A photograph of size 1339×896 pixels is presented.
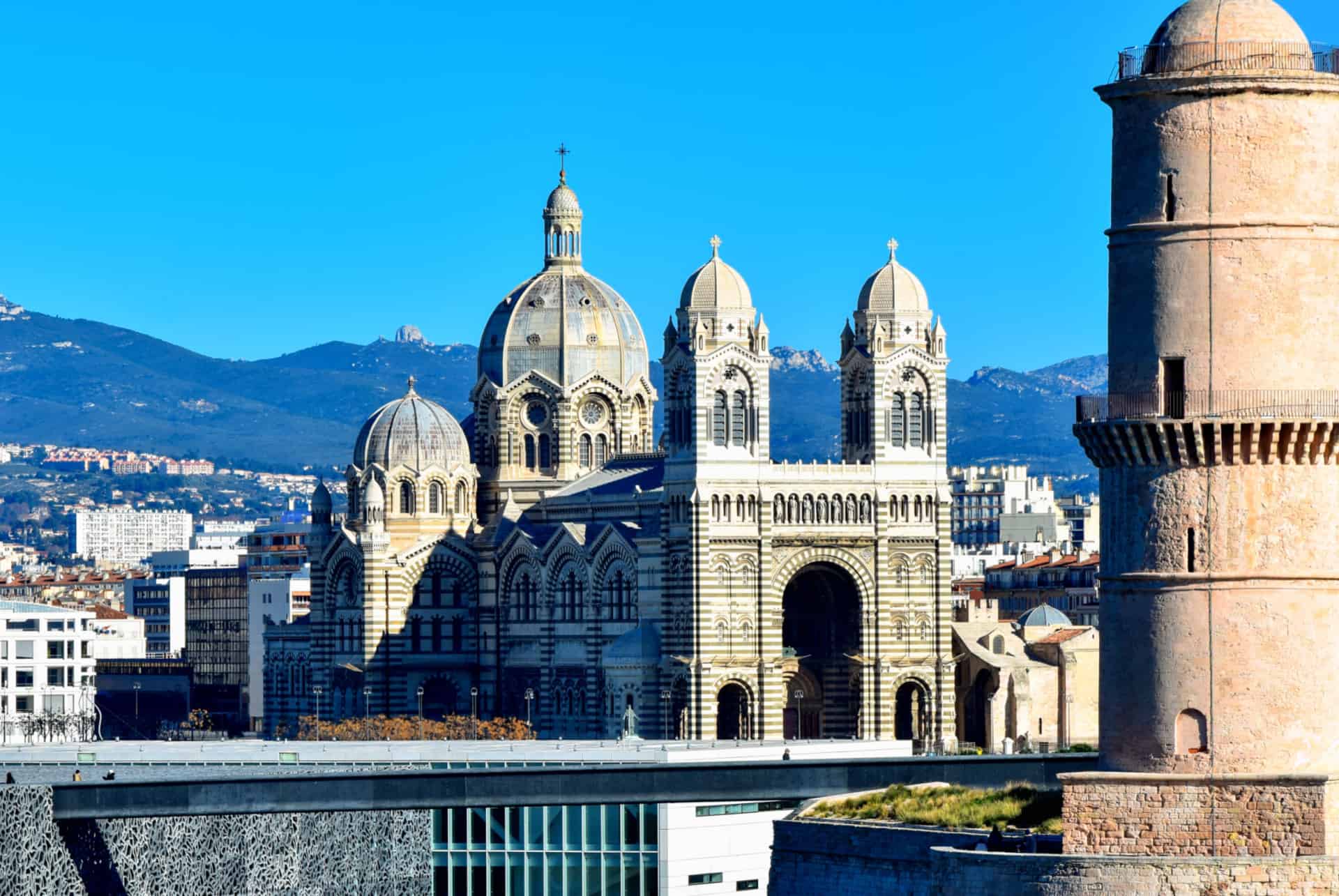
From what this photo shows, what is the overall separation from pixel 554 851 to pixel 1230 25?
40985mm

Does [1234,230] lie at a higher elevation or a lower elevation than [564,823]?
higher

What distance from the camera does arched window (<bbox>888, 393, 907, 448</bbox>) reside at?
141875 mm

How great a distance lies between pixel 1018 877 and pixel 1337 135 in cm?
1203

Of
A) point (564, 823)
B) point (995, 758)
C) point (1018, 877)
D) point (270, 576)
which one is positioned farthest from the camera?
point (270, 576)

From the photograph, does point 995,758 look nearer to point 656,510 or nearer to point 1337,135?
point 1337,135

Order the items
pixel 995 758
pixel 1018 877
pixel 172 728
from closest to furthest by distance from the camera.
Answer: pixel 1018 877 < pixel 995 758 < pixel 172 728

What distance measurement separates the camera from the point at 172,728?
18375 cm

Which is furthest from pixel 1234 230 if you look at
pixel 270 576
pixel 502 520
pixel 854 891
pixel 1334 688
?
pixel 270 576

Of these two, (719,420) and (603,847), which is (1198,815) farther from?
(719,420)

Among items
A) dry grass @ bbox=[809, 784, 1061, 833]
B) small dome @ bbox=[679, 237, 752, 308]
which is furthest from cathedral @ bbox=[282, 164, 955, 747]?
dry grass @ bbox=[809, 784, 1061, 833]

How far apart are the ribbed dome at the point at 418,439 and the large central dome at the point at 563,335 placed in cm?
330

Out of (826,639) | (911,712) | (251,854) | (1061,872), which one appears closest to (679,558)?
(826,639)

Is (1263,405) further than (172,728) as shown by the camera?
No

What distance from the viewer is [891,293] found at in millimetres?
141000
